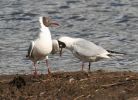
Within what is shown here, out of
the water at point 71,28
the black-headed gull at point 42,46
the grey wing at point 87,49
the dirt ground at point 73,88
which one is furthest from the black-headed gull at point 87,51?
the water at point 71,28

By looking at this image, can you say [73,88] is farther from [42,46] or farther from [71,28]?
[71,28]

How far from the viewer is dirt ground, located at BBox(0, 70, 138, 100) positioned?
30.0 ft

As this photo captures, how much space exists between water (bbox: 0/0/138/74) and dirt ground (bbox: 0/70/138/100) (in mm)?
2307

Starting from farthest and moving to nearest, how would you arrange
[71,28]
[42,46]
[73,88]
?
[71,28] → [42,46] → [73,88]

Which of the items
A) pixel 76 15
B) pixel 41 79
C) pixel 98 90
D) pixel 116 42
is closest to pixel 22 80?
pixel 41 79

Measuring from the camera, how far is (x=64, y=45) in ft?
37.9

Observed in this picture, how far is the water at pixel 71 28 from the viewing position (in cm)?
1405

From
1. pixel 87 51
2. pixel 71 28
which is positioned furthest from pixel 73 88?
pixel 71 28

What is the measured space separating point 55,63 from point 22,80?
442cm

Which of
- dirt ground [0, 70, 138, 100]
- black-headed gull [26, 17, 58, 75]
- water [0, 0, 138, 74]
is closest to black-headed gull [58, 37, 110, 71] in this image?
black-headed gull [26, 17, 58, 75]

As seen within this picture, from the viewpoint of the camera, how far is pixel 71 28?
59.5ft

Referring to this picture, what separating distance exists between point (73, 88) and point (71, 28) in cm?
881

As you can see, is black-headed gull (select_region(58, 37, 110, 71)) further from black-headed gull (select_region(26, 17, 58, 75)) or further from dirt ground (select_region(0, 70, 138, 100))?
dirt ground (select_region(0, 70, 138, 100))

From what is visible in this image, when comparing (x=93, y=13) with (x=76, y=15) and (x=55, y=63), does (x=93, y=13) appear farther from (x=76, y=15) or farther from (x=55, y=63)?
(x=55, y=63)
